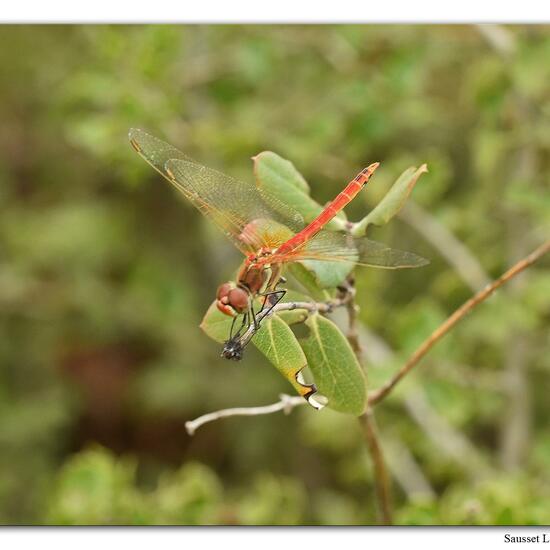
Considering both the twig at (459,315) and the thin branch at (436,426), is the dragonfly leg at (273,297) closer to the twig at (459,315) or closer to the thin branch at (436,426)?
the twig at (459,315)

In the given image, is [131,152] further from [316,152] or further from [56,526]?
[56,526]

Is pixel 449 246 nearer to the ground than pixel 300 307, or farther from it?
nearer to the ground

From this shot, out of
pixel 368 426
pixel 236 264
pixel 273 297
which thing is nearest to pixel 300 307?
pixel 273 297

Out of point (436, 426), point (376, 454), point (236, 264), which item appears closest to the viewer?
point (376, 454)

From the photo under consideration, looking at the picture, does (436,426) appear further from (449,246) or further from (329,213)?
(329,213)

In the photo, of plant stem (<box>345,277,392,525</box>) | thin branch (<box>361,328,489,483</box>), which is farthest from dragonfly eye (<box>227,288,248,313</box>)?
thin branch (<box>361,328,489,483</box>)

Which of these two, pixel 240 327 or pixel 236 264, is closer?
pixel 240 327
